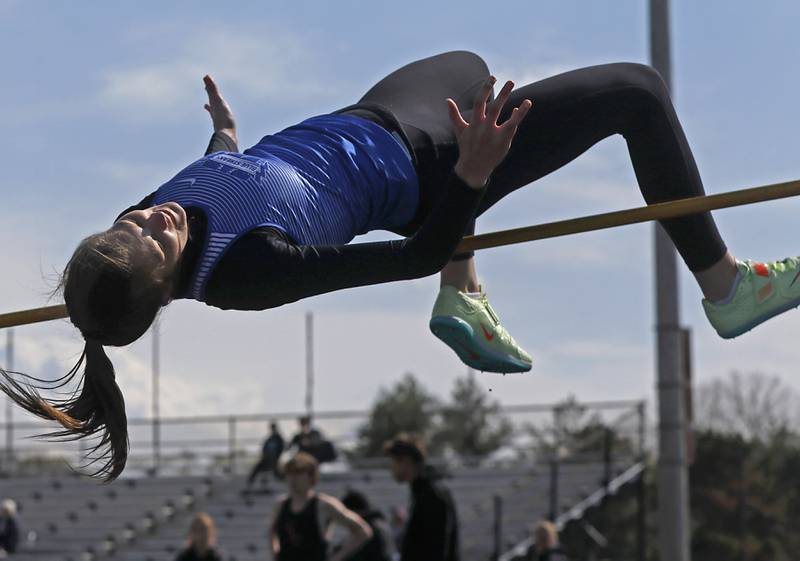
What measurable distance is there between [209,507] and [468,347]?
50.7 feet

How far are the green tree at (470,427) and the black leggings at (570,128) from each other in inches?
544

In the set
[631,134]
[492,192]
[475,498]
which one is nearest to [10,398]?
[492,192]

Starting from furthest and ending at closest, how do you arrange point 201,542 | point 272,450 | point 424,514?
1. point 272,450
2. point 201,542
3. point 424,514

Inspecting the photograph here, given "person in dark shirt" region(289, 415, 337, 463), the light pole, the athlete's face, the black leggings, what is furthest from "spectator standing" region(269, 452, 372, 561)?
"person in dark shirt" region(289, 415, 337, 463)

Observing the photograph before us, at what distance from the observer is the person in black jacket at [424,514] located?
26.6 ft

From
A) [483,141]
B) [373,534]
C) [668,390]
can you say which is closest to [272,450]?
[668,390]

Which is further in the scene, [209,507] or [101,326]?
[209,507]

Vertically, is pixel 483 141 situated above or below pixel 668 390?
above

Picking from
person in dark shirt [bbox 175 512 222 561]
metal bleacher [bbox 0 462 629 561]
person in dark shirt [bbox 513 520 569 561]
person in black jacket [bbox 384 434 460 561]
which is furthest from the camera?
metal bleacher [bbox 0 462 629 561]

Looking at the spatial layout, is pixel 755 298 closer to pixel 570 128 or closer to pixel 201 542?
pixel 570 128

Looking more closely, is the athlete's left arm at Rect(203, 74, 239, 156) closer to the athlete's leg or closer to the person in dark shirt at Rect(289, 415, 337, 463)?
the athlete's leg

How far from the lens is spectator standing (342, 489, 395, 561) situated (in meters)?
9.09

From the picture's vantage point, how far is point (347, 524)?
29.1 ft

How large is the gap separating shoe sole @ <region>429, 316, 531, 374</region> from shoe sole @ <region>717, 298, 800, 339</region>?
0.64m
